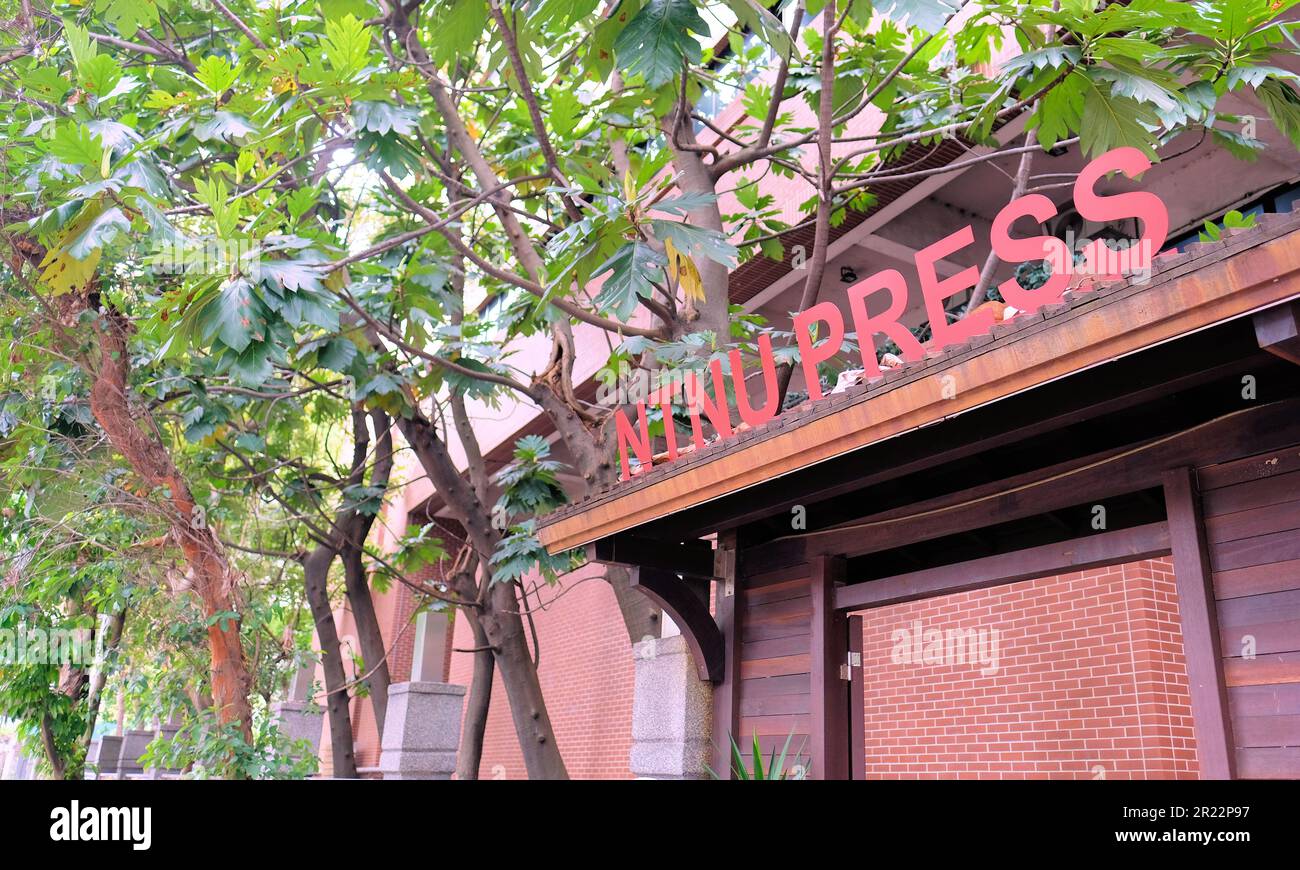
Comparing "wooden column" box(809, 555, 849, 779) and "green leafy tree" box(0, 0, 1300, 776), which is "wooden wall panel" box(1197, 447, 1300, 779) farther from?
"wooden column" box(809, 555, 849, 779)

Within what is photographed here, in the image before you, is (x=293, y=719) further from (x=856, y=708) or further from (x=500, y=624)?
(x=856, y=708)

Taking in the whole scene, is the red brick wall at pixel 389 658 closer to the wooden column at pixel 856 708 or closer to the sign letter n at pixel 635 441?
the sign letter n at pixel 635 441

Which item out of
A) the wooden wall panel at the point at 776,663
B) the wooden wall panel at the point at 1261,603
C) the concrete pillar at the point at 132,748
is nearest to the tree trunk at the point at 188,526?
the wooden wall panel at the point at 776,663

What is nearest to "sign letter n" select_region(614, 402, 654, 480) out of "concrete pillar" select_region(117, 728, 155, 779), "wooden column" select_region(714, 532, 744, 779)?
"wooden column" select_region(714, 532, 744, 779)

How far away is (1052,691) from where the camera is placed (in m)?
9.23

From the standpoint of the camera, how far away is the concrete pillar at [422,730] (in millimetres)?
9547

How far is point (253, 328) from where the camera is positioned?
4.56 metres

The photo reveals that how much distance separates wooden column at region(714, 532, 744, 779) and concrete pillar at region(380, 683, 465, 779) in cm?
405

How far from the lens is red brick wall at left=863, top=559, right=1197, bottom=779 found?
873 centimetres

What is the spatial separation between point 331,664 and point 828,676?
790cm

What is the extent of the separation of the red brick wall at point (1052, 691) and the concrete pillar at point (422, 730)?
4.16 metres
